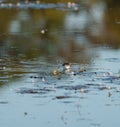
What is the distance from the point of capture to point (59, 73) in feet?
42.0

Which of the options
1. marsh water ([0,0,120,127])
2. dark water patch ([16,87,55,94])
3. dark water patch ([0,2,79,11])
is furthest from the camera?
dark water patch ([0,2,79,11])

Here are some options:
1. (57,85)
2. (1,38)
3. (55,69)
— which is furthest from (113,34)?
(57,85)

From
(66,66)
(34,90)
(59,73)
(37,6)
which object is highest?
(37,6)

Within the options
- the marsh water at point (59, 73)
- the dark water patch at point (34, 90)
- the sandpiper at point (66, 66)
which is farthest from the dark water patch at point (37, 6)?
the dark water patch at point (34, 90)

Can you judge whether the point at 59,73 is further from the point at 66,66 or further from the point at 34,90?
the point at 34,90

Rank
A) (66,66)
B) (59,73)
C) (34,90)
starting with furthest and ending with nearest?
(66,66) < (59,73) < (34,90)

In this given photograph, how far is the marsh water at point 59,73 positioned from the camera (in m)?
9.59

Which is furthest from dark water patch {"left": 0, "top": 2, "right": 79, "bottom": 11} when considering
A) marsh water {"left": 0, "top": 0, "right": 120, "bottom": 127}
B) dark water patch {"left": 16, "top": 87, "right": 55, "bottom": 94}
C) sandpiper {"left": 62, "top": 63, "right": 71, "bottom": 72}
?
dark water patch {"left": 16, "top": 87, "right": 55, "bottom": 94}

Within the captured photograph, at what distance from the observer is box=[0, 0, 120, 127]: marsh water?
9.59 meters

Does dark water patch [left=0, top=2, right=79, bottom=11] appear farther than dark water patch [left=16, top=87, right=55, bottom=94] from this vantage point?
Yes

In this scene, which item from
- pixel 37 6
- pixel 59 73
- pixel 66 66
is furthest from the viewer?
pixel 37 6

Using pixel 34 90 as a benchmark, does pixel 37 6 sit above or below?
above

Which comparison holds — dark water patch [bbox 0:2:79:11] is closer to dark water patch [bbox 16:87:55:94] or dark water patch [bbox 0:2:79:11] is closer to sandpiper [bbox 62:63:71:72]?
sandpiper [bbox 62:63:71:72]

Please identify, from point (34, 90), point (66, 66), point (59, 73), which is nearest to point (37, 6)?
point (66, 66)
